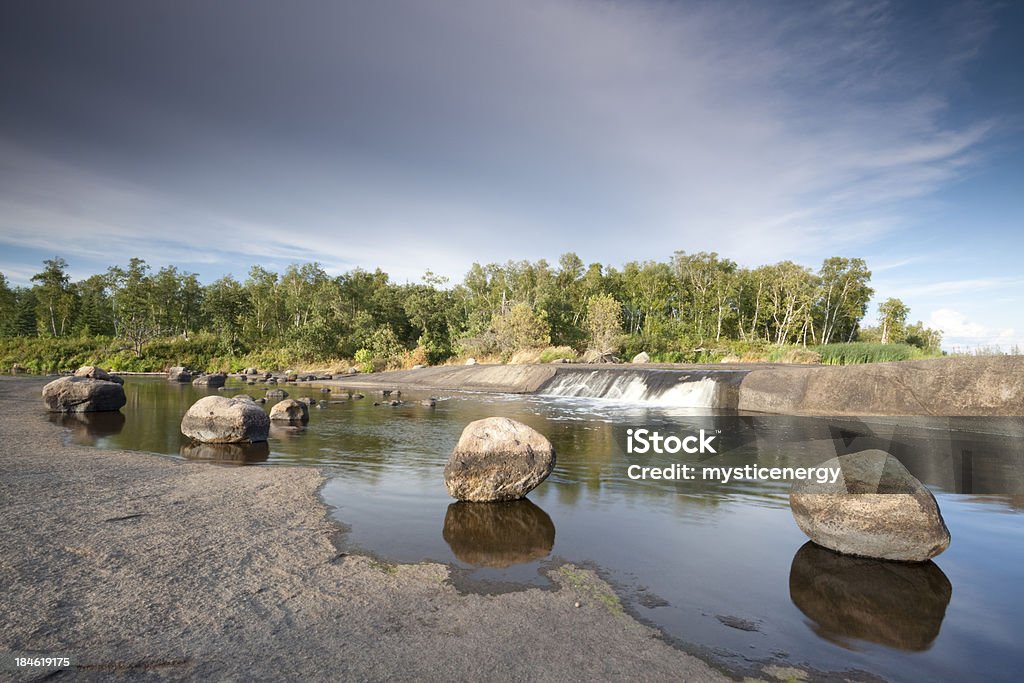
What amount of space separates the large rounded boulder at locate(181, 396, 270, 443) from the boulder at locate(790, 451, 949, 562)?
11.5 meters

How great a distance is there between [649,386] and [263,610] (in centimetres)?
2056

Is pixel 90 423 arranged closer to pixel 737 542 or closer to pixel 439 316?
pixel 737 542

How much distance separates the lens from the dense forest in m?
47.3

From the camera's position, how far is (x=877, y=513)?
18.5 ft

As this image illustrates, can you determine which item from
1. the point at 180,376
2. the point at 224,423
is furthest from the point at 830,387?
the point at 180,376

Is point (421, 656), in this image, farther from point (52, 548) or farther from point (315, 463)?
point (315, 463)

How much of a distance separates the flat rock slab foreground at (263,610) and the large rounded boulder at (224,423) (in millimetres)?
5380

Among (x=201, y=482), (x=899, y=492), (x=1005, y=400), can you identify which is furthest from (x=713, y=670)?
(x=1005, y=400)

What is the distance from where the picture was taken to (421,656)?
366 cm

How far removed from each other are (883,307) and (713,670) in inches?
3214

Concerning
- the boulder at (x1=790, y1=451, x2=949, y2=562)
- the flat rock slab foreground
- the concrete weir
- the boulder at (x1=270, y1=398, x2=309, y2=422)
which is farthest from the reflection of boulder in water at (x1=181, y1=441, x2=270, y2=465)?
the concrete weir

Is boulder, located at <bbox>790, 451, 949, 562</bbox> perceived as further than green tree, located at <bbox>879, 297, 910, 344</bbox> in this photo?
No

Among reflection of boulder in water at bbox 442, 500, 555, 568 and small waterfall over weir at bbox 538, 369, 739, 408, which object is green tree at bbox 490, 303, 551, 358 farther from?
reflection of boulder in water at bbox 442, 500, 555, 568

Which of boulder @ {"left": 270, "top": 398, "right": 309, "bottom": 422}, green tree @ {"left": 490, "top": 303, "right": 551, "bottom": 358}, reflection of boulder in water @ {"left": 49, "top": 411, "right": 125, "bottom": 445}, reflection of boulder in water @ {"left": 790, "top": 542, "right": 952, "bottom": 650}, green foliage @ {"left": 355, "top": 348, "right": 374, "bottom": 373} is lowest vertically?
reflection of boulder in water @ {"left": 790, "top": 542, "right": 952, "bottom": 650}
